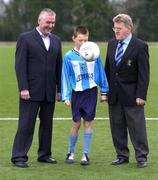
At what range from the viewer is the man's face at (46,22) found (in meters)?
7.57

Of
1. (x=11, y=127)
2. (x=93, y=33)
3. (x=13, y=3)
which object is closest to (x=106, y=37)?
(x=93, y=33)

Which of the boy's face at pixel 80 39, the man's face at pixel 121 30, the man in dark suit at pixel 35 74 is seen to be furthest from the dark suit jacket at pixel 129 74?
the man in dark suit at pixel 35 74

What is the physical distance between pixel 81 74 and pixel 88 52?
39cm

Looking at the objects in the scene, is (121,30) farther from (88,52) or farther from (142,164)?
(142,164)

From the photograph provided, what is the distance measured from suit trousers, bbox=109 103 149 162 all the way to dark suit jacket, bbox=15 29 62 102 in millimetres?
884

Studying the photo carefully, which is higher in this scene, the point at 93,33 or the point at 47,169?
the point at 47,169

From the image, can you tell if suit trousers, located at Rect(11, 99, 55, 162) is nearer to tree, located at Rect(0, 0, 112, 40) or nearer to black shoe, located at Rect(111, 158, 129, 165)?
black shoe, located at Rect(111, 158, 129, 165)

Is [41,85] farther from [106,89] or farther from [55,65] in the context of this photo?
[106,89]

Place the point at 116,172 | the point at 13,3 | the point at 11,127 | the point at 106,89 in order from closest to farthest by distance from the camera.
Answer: the point at 116,172 < the point at 106,89 < the point at 11,127 < the point at 13,3

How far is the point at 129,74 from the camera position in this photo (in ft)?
25.3

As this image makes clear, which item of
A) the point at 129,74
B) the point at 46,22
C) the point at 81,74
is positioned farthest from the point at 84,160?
the point at 46,22

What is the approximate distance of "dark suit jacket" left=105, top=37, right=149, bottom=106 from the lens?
7.61 meters

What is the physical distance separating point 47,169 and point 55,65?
1.35 m

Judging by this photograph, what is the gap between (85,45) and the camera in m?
7.68
